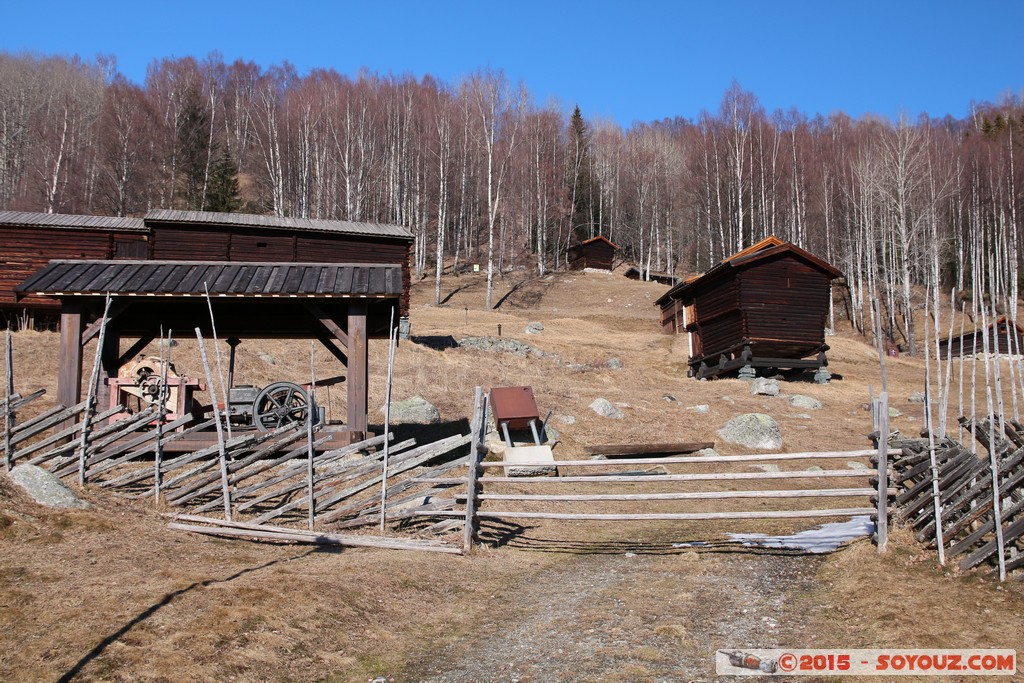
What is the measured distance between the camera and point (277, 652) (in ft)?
19.3

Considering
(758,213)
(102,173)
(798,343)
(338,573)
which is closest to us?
(338,573)

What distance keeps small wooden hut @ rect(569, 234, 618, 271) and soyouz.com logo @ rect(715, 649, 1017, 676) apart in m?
60.3

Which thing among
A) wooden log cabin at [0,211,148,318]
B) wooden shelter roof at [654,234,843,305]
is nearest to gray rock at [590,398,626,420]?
wooden shelter roof at [654,234,843,305]

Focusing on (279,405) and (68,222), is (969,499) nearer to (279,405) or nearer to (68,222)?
(279,405)

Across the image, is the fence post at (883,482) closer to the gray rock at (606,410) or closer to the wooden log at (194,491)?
the wooden log at (194,491)

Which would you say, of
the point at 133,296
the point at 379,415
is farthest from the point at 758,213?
the point at 133,296

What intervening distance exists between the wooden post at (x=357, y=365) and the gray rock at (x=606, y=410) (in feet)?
30.2

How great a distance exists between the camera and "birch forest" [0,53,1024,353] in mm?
50219

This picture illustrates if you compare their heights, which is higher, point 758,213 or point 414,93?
point 414,93

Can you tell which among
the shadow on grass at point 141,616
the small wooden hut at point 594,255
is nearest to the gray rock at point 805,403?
the shadow on grass at point 141,616

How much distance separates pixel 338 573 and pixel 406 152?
55414 mm

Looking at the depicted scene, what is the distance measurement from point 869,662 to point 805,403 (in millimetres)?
20818

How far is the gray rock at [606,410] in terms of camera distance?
70.5 ft

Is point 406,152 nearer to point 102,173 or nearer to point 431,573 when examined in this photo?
point 102,173
